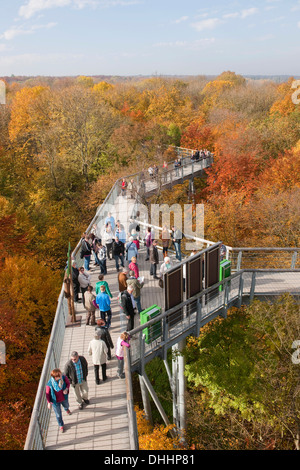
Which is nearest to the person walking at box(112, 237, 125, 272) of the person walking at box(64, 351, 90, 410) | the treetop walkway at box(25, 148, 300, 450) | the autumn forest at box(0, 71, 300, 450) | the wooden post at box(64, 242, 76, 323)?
the treetop walkway at box(25, 148, 300, 450)

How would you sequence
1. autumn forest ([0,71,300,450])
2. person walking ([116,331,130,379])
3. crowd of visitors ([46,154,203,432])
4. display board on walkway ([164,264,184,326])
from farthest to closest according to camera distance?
autumn forest ([0,71,300,450])
display board on walkway ([164,264,184,326])
person walking ([116,331,130,379])
crowd of visitors ([46,154,203,432])

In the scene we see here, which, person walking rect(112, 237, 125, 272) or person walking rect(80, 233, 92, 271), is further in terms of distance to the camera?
person walking rect(112, 237, 125, 272)

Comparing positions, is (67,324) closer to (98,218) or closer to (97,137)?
(98,218)

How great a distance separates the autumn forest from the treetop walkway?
111 centimetres

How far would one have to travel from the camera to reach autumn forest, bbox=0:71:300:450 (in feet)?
41.9

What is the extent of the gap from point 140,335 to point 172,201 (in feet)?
75.9

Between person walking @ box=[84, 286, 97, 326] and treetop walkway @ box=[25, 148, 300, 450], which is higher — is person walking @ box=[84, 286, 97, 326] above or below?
above

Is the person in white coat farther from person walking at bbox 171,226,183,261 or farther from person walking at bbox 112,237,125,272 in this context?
person walking at bbox 171,226,183,261

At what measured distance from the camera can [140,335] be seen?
9.47 meters

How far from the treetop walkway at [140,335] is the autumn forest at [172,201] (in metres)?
1.11

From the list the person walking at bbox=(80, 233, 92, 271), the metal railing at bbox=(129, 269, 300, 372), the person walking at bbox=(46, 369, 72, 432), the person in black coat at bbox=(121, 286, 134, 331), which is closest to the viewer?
the person walking at bbox=(46, 369, 72, 432)

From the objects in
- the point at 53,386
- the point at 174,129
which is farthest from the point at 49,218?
the point at 53,386

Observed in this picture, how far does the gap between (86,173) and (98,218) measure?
2103cm

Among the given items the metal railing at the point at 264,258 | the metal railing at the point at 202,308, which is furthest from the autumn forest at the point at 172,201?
the metal railing at the point at 264,258
